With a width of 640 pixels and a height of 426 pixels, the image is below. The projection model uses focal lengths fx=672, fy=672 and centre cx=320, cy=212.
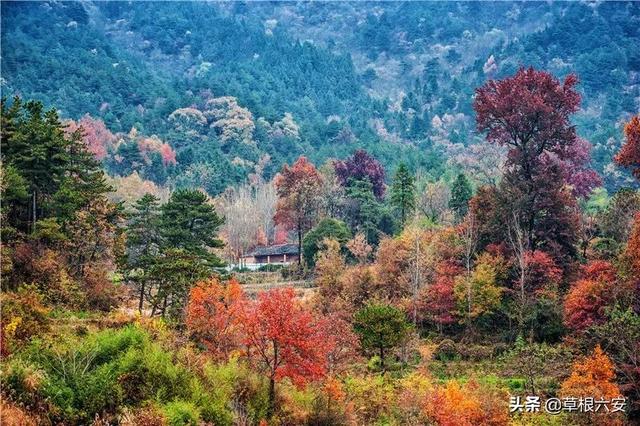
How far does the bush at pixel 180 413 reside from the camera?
17.1 m

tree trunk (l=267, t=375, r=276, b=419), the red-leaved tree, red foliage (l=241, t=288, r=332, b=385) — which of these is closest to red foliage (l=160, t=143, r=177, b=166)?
the red-leaved tree

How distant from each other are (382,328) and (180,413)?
13.8 metres

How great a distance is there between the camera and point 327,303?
36.0 meters

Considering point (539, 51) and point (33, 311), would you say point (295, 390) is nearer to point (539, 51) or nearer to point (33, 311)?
point (33, 311)

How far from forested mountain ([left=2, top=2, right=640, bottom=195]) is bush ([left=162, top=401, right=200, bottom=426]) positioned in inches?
2638

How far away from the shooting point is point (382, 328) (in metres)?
29.6

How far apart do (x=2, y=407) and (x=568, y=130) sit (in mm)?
31636

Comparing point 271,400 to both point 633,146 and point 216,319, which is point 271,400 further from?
point 633,146

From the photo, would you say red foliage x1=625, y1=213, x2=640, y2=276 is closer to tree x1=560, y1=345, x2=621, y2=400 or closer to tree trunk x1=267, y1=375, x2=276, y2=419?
tree x1=560, y1=345, x2=621, y2=400

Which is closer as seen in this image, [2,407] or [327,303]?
[2,407]

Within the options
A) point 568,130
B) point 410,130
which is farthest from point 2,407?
point 410,130

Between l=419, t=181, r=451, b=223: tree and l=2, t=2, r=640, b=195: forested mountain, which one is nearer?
l=419, t=181, r=451, b=223: tree

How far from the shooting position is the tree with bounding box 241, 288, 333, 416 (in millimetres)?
21625

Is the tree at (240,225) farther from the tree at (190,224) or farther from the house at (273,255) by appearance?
the tree at (190,224)
